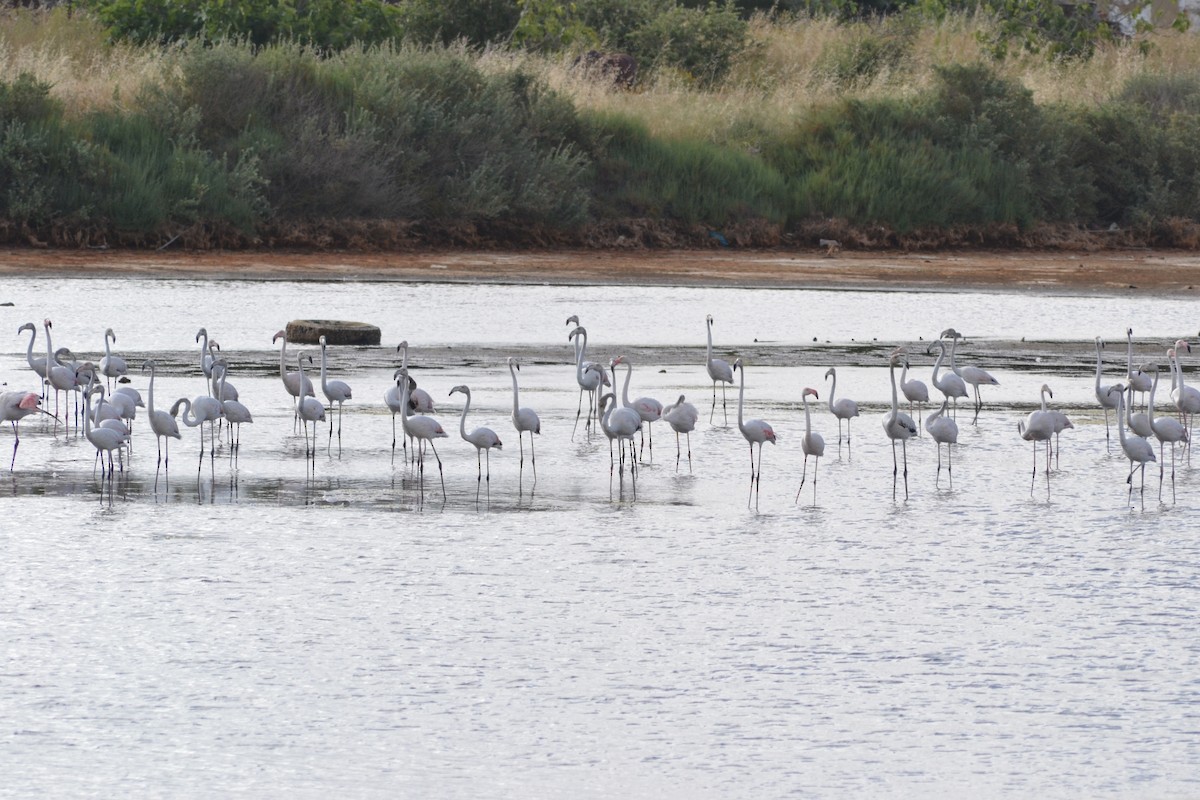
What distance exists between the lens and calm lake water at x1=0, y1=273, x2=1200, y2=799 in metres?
6.20

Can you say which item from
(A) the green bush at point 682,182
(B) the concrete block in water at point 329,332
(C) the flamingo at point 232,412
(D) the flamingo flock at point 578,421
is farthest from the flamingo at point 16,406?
(A) the green bush at point 682,182

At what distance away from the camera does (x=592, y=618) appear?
8.07m

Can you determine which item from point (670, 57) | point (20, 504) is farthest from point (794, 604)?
point (670, 57)

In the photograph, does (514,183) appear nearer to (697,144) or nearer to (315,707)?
(697,144)

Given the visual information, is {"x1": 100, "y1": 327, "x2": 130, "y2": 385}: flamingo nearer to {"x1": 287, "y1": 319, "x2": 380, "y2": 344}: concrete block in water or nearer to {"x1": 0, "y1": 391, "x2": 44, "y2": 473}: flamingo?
{"x1": 0, "y1": 391, "x2": 44, "y2": 473}: flamingo

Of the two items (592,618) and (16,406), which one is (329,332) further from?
(592,618)

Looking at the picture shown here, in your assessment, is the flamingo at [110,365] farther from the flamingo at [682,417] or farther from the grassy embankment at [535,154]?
the grassy embankment at [535,154]

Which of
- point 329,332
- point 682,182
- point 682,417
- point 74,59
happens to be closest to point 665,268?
point 682,182

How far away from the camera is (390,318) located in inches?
818

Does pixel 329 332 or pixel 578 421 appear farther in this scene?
pixel 329 332

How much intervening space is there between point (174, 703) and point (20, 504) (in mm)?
3930

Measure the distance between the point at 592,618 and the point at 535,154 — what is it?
2228 centimetres

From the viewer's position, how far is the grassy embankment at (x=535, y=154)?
89.4 ft

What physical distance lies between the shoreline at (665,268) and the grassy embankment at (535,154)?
2.55 feet
